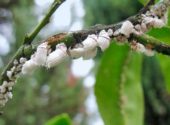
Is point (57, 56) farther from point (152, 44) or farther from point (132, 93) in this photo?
point (132, 93)

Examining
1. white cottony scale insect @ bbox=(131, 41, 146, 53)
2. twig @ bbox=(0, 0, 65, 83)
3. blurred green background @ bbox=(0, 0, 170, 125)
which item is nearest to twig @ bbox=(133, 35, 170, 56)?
white cottony scale insect @ bbox=(131, 41, 146, 53)

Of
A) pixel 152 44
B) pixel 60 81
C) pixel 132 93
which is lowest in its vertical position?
pixel 152 44

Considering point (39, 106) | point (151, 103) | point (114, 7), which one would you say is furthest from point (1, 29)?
point (151, 103)

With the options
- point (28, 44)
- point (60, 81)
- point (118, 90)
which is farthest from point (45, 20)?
point (60, 81)

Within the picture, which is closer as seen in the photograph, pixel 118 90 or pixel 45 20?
pixel 45 20

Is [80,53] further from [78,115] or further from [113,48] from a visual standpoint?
[78,115]

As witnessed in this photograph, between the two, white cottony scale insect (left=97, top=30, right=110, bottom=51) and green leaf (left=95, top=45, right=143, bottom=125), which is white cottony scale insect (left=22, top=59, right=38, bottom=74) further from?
green leaf (left=95, top=45, right=143, bottom=125)
